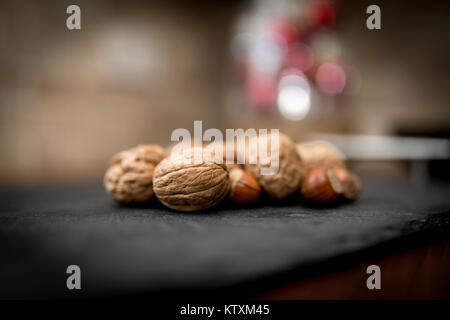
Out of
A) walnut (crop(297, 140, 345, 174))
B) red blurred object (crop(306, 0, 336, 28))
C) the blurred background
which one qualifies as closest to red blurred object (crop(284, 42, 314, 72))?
the blurred background

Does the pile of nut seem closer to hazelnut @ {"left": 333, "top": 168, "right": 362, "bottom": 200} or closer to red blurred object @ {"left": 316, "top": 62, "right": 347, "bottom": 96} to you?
hazelnut @ {"left": 333, "top": 168, "right": 362, "bottom": 200}

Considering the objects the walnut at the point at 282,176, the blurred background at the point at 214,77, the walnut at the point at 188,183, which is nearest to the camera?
the walnut at the point at 188,183

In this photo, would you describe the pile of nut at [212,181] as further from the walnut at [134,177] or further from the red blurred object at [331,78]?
the red blurred object at [331,78]

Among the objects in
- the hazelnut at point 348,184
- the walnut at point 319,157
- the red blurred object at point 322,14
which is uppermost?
the red blurred object at point 322,14

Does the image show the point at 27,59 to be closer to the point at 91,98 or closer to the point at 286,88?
the point at 91,98

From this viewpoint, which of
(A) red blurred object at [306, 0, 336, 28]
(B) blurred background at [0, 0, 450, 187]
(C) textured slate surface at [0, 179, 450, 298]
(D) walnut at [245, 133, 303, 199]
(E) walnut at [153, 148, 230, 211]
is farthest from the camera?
(A) red blurred object at [306, 0, 336, 28]

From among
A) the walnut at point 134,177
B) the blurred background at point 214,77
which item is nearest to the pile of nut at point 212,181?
the walnut at point 134,177
